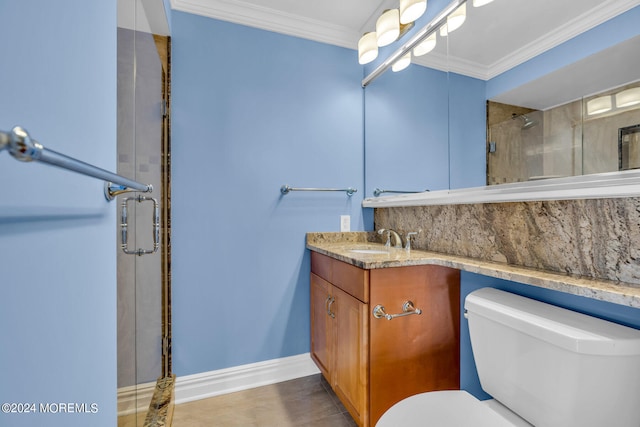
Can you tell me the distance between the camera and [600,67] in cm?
86

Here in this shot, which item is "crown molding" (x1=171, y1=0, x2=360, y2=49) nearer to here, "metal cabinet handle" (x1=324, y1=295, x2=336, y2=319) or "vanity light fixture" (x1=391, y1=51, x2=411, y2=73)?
"vanity light fixture" (x1=391, y1=51, x2=411, y2=73)

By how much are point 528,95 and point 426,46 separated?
853mm

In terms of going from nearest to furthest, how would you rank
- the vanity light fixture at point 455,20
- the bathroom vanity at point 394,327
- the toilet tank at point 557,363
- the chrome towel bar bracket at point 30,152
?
the chrome towel bar bracket at point 30,152 < the toilet tank at point 557,363 < the bathroom vanity at point 394,327 < the vanity light fixture at point 455,20

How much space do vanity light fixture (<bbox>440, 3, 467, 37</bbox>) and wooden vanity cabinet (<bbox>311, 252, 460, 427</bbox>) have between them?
1228 mm

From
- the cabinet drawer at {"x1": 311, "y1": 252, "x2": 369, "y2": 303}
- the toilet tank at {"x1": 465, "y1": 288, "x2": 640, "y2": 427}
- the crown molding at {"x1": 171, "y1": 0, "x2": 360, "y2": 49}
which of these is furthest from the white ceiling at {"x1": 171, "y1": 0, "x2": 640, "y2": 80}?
the cabinet drawer at {"x1": 311, "y1": 252, "x2": 369, "y2": 303}

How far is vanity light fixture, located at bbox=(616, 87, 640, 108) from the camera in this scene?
2.55ft

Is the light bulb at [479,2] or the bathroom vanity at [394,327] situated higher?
the light bulb at [479,2]

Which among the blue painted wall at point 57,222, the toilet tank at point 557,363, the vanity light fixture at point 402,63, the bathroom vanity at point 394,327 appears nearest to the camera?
the blue painted wall at point 57,222

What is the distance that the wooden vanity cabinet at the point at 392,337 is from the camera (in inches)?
48.4

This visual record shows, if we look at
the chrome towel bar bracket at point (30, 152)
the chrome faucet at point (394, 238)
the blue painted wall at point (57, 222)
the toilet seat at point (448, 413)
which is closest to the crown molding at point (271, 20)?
the blue painted wall at point (57, 222)

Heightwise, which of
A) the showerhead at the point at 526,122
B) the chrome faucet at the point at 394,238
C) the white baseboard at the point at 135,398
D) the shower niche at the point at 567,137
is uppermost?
the showerhead at the point at 526,122

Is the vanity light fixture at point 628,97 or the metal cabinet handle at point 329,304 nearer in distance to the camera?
the vanity light fixture at point 628,97

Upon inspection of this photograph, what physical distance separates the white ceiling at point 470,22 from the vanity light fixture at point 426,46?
0.03m

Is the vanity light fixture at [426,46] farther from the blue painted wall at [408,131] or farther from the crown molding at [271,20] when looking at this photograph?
the crown molding at [271,20]
